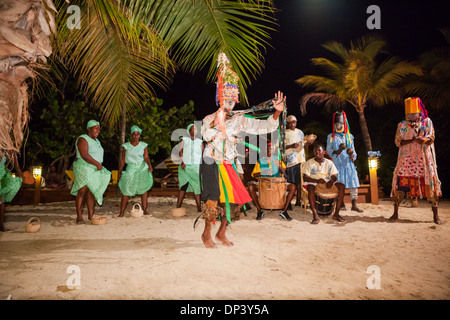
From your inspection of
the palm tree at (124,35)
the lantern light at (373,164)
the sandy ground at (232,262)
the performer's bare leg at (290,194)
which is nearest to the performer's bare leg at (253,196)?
the performer's bare leg at (290,194)

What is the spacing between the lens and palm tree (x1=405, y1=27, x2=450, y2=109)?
47.4 ft

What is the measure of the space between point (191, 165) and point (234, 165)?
3.01 m

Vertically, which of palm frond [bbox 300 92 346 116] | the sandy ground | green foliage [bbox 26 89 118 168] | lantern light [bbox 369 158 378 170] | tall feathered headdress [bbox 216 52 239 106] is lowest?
the sandy ground

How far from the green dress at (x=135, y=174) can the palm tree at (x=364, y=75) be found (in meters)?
11.8

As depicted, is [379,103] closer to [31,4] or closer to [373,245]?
[373,245]

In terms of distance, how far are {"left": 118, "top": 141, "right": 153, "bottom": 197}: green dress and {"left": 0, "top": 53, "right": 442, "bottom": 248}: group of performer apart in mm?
21

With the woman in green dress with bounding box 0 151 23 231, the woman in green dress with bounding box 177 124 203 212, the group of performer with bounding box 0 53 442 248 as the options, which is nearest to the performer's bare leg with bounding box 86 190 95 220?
the group of performer with bounding box 0 53 442 248

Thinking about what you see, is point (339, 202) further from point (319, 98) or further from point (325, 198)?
point (319, 98)

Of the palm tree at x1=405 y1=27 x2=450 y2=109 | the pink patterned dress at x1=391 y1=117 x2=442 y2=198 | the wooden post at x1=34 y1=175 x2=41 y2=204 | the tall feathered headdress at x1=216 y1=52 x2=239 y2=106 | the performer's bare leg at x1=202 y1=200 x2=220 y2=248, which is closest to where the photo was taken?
the tall feathered headdress at x1=216 y1=52 x2=239 y2=106

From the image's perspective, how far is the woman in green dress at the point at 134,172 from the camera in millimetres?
6457

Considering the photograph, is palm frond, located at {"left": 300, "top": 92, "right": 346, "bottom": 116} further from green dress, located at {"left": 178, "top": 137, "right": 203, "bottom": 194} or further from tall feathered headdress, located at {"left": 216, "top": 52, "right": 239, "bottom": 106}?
tall feathered headdress, located at {"left": 216, "top": 52, "right": 239, "bottom": 106}
